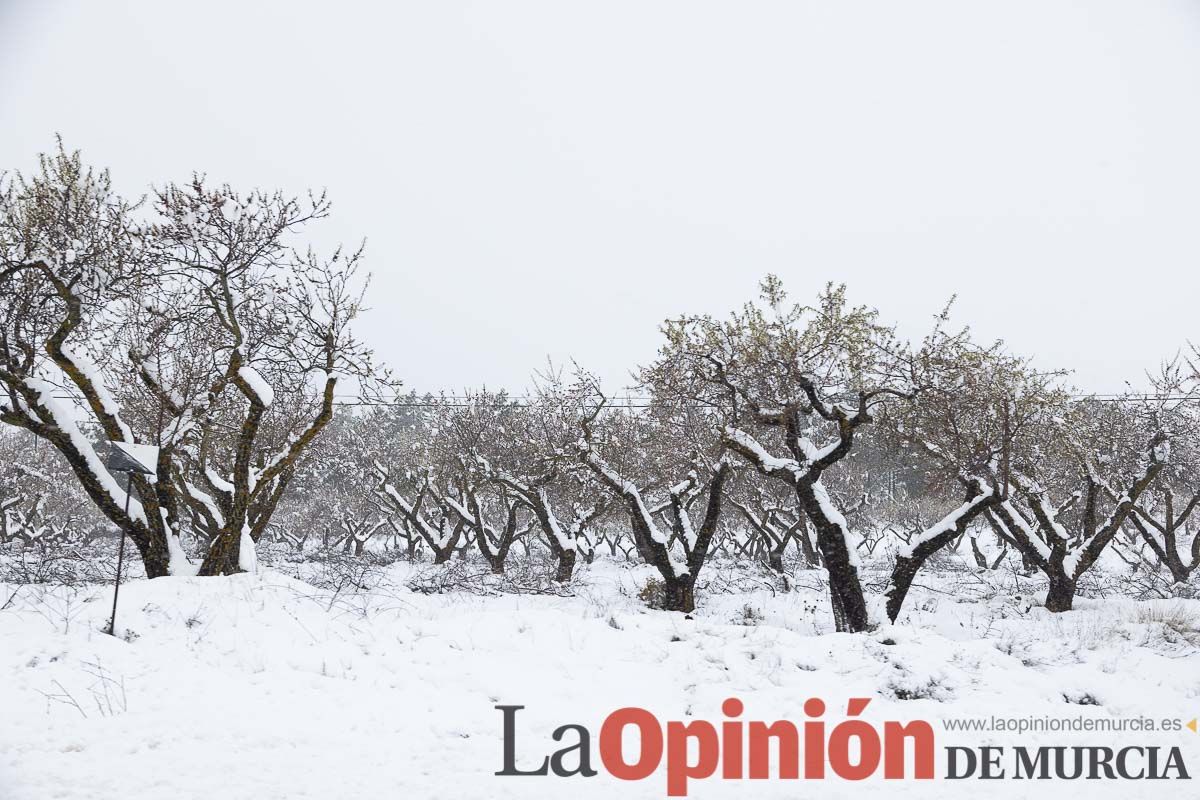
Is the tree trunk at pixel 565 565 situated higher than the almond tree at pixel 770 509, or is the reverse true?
the almond tree at pixel 770 509

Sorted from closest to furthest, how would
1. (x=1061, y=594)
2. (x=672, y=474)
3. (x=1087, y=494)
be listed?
1. (x=1061, y=594)
2. (x=1087, y=494)
3. (x=672, y=474)

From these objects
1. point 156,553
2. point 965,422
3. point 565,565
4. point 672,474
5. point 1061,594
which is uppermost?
point 965,422

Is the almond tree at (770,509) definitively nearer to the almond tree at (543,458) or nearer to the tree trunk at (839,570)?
the almond tree at (543,458)

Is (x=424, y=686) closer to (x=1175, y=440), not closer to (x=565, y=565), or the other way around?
(x=565, y=565)

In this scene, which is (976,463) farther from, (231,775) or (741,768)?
(231,775)

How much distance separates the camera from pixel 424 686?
21.3ft

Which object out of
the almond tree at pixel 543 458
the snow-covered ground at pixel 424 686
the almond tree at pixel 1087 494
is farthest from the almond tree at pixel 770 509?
the snow-covered ground at pixel 424 686

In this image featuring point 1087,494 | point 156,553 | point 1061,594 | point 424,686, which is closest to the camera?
point 424,686

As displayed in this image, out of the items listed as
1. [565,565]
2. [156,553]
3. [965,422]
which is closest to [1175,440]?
[965,422]

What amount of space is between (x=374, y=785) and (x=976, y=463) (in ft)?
43.4

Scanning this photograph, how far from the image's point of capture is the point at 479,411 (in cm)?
2438

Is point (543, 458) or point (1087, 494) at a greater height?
point (543, 458)

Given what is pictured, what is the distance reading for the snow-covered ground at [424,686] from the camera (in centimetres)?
495

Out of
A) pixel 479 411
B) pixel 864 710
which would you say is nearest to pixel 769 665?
pixel 864 710
